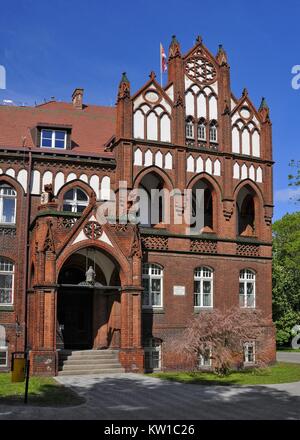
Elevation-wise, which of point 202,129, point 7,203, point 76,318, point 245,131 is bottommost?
point 76,318

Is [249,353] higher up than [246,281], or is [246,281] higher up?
[246,281]

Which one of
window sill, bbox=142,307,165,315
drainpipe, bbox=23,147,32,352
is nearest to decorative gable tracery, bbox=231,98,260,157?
window sill, bbox=142,307,165,315

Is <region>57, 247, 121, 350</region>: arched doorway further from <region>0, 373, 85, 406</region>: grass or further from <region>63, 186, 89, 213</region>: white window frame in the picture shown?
<region>0, 373, 85, 406</region>: grass

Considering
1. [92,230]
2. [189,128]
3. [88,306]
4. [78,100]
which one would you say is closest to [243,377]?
[92,230]

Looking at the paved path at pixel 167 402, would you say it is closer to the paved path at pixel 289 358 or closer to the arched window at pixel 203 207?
the arched window at pixel 203 207

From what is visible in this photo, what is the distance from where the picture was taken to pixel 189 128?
100ft

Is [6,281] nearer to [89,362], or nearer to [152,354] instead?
[89,362]

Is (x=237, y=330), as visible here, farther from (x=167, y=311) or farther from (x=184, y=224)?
(x=184, y=224)

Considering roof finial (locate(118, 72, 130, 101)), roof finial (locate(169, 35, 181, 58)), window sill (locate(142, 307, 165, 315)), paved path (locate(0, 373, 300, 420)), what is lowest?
paved path (locate(0, 373, 300, 420))

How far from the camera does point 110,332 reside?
91.2 ft

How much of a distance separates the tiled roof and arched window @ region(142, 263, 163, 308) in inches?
230

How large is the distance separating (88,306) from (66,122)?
983 cm

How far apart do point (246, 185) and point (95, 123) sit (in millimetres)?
8856

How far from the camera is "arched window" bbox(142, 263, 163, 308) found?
2802 cm
